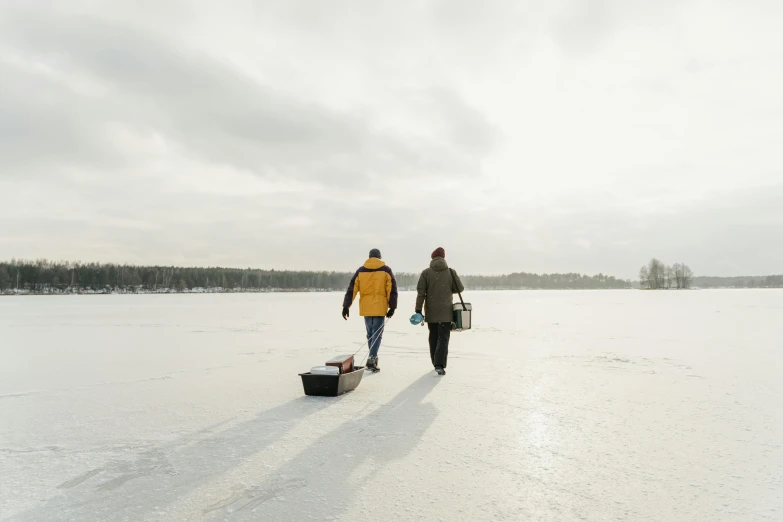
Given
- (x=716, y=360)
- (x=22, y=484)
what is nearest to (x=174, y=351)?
(x=22, y=484)

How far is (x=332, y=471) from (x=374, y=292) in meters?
3.90

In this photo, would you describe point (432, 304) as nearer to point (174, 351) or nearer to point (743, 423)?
point (743, 423)

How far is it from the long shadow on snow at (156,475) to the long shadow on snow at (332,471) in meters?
0.38

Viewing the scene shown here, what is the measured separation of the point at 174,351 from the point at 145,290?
111 metres

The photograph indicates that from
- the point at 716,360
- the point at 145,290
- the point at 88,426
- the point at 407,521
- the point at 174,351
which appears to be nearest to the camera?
the point at 407,521

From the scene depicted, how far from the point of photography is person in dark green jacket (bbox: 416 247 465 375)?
643cm

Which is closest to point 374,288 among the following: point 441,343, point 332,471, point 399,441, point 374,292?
point 374,292

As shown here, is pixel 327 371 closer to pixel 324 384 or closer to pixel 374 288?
pixel 324 384

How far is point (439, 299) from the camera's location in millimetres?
6457

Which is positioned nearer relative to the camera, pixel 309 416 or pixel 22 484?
pixel 22 484

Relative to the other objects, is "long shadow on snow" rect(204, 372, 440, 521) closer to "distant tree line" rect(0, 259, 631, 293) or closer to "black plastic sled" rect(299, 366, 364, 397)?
"black plastic sled" rect(299, 366, 364, 397)

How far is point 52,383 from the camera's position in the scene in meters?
5.98

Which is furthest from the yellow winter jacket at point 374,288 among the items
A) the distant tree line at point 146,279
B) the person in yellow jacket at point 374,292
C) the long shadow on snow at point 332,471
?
the distant tree line at point 146,279

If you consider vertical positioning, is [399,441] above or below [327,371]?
below
